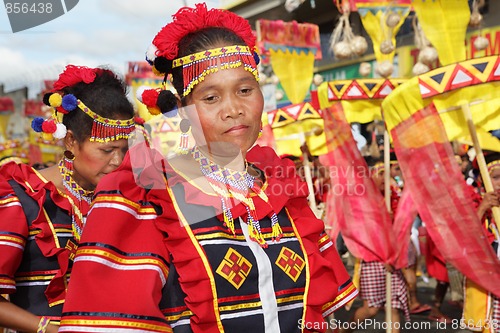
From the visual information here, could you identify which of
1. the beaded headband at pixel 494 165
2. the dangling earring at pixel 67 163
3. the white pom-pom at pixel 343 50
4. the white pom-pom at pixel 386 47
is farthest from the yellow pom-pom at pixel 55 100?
the white pom-pom at pixel 343 50

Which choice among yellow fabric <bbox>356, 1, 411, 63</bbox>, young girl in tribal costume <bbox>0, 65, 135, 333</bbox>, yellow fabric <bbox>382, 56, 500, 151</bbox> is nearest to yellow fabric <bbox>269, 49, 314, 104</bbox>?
yellow fabric <bbox>356, 1, 411, 63</bbox>

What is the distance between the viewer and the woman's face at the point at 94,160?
272 centimetres

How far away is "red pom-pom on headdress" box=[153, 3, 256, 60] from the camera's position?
187cm

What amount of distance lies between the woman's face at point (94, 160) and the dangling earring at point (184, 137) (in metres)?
0.87

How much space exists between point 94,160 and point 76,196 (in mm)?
196

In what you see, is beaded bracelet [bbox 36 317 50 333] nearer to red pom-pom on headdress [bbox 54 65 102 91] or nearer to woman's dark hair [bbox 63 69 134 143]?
woman's dark hair [bbox 63 69 134 143]

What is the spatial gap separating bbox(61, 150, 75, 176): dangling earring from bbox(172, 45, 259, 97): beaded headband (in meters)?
1.16

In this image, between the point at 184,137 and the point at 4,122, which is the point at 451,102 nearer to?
the point at 184,137

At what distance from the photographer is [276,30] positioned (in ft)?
30.1

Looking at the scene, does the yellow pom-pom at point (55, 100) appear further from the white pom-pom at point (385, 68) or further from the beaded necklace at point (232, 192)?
the white pom-pom at point (385, 68)

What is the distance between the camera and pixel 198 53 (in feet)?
6.07

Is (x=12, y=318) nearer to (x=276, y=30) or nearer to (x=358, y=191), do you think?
(x=358, y=191)

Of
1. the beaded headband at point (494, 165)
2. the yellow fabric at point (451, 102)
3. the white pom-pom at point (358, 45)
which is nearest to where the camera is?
the yellow fabric at point (451, 102)

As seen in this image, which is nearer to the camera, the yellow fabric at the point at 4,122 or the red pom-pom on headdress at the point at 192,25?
the red pom-pom on headdress at the point at 192,25
